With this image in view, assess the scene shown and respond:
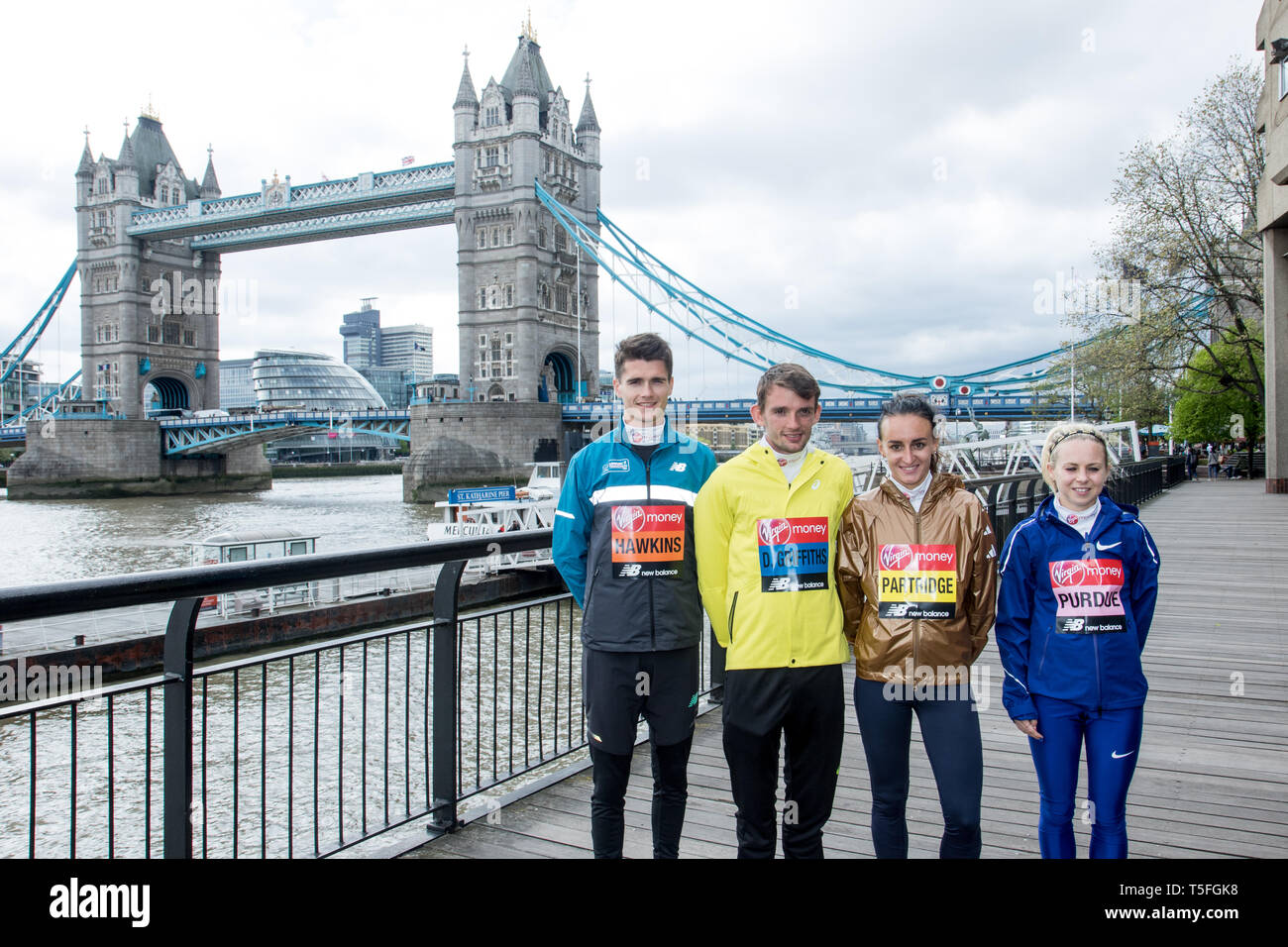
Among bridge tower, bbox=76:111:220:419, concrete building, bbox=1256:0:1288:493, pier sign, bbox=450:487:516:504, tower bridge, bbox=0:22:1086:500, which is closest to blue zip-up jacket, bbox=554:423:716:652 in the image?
concrete building, bbox=1256:0:1288:493

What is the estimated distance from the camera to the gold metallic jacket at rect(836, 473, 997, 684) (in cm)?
256

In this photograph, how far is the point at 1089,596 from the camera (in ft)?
8.57

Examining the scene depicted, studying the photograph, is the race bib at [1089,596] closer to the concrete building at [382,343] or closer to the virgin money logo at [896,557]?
the virgin money logo at [896,557]

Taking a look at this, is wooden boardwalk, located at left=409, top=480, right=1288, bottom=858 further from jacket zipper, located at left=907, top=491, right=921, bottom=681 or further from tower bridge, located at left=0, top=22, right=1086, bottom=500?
tower bridge, located at left=0, top=22, right=1086, bottom=500

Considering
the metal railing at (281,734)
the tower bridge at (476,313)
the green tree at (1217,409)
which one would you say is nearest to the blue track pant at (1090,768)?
the metal railing at (281,734)

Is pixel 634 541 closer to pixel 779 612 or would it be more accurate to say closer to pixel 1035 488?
pixel 779 612

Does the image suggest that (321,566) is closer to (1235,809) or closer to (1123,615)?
(1123,615)

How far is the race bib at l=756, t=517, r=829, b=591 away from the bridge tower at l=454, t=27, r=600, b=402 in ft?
162

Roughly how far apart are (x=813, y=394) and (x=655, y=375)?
44 centimetres

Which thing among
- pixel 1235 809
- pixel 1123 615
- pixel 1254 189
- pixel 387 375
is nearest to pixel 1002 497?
pixel 1235 809

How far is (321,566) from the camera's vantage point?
2777 millimetres

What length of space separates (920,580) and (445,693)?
165 centimetres

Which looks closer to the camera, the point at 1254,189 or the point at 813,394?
the point at 813,394

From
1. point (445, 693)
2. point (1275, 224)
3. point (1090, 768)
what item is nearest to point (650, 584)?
point (445, 693)
